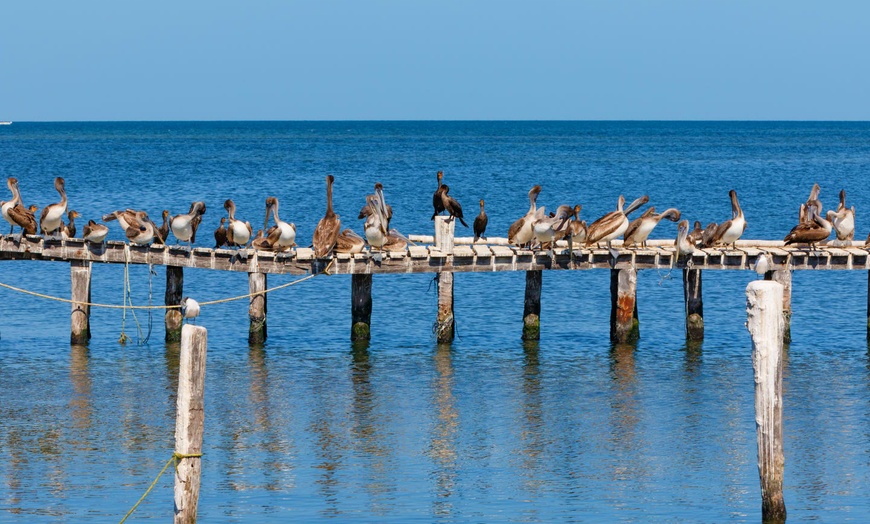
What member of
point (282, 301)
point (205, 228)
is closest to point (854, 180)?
point (205, 228)

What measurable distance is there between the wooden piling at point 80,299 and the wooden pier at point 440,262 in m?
0.02

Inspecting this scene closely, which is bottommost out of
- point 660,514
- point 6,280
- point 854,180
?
point 660,514

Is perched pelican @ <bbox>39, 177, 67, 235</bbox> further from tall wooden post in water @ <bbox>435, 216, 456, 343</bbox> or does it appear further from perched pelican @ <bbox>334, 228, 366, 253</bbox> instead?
tall wooden post in water @ <bbox>435, 216, 456, 343</bbox>

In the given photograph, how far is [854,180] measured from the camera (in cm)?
8088

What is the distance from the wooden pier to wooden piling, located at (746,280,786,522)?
9431mm

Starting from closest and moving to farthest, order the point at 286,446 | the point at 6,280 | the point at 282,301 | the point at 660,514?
the point at 660,514
the point at 286,446
the point at 282,301
the point at 6,280

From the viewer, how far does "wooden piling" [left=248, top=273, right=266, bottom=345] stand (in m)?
23.9

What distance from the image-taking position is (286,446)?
722 inches

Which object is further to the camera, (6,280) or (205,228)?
(205,228)

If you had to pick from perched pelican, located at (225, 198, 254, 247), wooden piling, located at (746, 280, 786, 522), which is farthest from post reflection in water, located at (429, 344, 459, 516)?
perched pelican, located at (225, 198, 254, 247)

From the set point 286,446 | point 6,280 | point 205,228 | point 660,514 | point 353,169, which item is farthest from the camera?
point 353,169

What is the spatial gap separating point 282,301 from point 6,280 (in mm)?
7682

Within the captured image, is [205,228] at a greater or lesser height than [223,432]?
greater

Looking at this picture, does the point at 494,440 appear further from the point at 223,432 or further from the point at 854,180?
the point at 854,180
